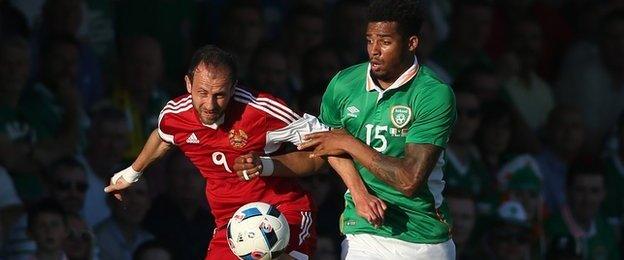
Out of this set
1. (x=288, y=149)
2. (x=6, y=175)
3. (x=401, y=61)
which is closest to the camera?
(x=401, y=61)

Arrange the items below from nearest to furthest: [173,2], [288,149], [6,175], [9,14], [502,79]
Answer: [288,149] < [6,175] < [9,14] < [173,2] < [502,79]

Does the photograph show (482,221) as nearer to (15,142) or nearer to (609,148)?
(609,148)

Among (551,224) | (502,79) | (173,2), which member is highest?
(173,2)

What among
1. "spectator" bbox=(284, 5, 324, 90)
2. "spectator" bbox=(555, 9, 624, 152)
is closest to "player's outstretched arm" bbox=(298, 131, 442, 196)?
"spectator" bbox=(284, 5, 324, 90)

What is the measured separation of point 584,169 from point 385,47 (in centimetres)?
610

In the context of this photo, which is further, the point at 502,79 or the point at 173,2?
the point at 502,79

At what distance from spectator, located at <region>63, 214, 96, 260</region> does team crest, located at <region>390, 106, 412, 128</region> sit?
3.72 meters

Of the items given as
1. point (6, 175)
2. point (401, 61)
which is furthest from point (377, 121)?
point (6, 175)

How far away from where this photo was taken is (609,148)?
1686 cm

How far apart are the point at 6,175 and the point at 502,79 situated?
17.1 ft

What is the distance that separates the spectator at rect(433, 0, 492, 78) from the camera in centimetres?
1647

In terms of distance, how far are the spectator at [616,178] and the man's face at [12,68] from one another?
562 centimetres

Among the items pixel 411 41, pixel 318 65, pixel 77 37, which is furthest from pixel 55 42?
pixel 411 41

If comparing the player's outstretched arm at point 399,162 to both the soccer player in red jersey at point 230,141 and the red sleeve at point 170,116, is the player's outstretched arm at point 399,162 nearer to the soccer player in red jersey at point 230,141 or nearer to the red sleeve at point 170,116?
the soccer player in red jersey at point 230,141
